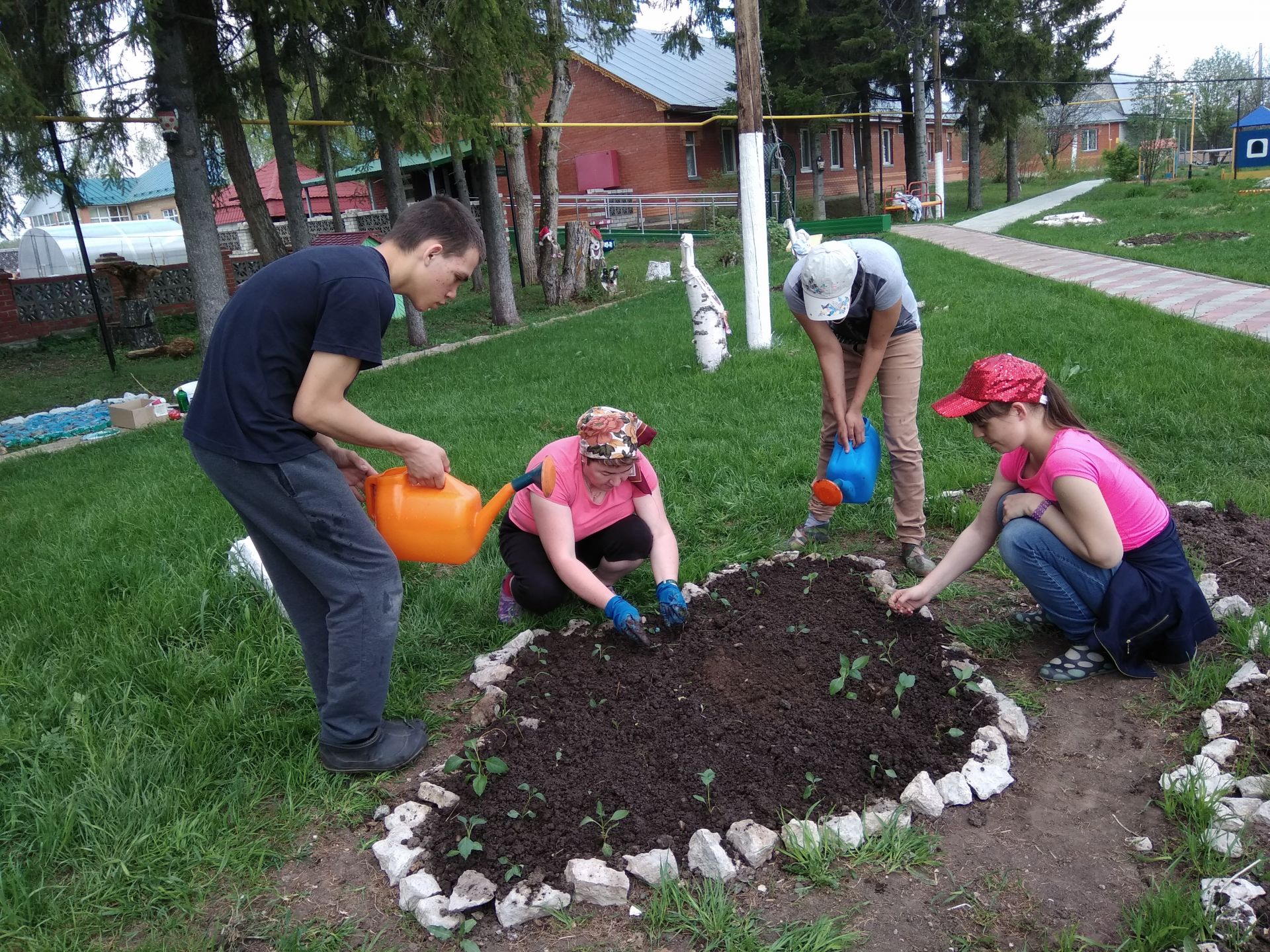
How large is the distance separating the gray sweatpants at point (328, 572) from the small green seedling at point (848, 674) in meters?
1.32

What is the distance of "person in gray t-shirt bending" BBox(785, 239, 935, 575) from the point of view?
3285 millimetres

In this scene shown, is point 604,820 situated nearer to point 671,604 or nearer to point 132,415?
point 671,604

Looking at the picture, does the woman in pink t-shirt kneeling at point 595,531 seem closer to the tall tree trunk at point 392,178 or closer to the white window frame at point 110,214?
the tall tree trunk at point 392,178

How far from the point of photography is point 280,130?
957 cm

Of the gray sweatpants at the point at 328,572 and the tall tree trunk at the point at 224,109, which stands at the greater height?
the tall tree trunk at the point at 224,109

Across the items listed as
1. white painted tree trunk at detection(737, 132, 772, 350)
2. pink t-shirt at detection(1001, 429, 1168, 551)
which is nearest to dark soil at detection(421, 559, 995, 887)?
pink t-shirt at detection(1001, 429, 1168, 551)

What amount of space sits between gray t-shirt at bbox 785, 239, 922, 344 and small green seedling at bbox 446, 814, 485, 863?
85.8 inches

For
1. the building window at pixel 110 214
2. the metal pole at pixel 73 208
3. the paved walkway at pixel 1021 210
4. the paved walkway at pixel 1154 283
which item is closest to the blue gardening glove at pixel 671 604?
the paved walkway at pixel 1154 283

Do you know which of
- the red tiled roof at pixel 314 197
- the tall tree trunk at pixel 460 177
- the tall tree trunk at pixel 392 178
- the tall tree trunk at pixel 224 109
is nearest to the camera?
the tall tree trunk at pixel 224 109

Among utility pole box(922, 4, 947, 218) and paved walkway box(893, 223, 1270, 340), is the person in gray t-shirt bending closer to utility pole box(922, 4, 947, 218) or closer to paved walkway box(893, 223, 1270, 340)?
paved walkway box(893, 223, 1270, 340)

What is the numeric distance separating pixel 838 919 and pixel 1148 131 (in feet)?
153

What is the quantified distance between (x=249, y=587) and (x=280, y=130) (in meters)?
7.79

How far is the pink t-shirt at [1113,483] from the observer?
253 centimetres

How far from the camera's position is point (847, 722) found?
101 inches
